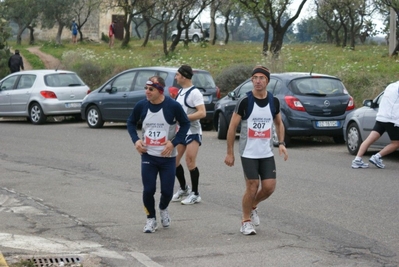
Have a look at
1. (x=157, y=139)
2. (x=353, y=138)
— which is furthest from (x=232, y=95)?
(x=157, y=139)

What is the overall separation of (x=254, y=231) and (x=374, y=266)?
1.69 m

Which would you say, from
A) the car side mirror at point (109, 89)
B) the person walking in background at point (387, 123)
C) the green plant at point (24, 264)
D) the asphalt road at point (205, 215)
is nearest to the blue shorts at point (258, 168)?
the asphalt road at point (205, 215)

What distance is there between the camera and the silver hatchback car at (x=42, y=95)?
988 inches

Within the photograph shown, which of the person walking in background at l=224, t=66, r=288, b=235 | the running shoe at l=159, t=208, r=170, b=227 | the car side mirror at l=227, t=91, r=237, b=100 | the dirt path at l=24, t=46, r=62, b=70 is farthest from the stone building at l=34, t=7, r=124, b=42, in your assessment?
the person walking in background at l=224, t=66, r=288, b=235

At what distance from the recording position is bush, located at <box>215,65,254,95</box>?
25.8 metres

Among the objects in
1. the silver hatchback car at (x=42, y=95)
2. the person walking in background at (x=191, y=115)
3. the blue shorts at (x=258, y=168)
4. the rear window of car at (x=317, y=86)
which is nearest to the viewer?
the blue shorts at (x=258, y=168)

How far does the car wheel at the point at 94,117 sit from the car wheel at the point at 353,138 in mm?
8388

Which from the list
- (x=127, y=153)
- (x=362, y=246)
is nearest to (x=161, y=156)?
(x=362, y=246)

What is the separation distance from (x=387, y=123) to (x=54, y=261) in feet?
26.4

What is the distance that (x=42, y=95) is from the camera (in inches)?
990

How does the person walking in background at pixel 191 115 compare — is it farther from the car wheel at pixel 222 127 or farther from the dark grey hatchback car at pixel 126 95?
the dark grey hatchback car at pixel 126 95

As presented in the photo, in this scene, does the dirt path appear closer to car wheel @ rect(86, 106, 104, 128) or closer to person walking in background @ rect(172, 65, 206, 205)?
car wheel @ rect(86, 106, 104, 128)

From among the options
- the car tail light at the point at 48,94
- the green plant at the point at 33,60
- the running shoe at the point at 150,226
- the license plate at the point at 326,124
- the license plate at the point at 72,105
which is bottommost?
the green plant at the point at 33,60

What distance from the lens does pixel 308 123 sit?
1820 centimetres
